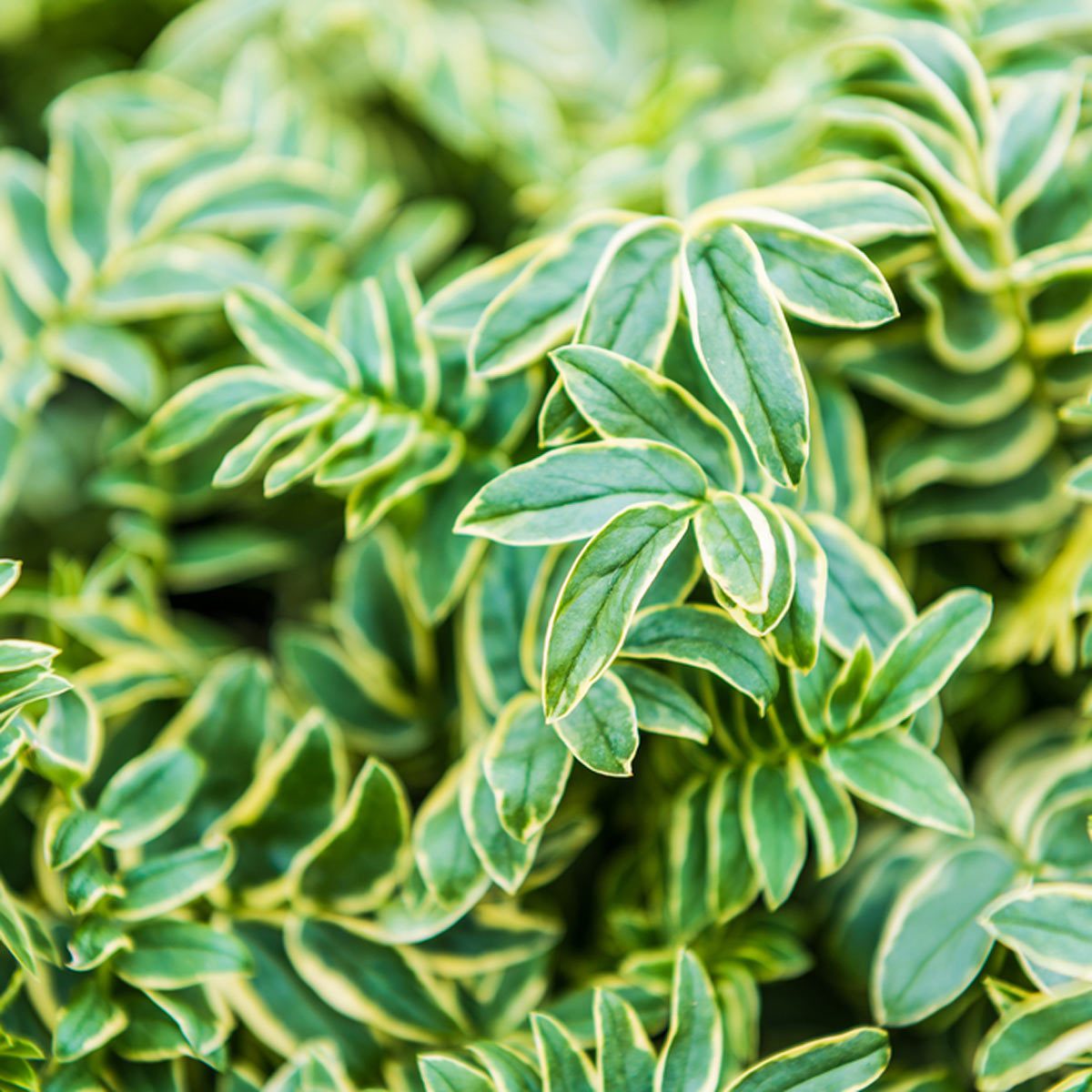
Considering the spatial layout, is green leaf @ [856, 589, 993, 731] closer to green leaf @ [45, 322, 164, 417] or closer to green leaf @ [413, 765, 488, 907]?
green leaf @ [413, 765, 488, 907]

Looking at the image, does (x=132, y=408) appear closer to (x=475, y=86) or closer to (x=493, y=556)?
(x=493, y=556)

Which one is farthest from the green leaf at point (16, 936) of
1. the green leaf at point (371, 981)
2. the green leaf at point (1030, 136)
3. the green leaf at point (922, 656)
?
the green leaf at point (1030, 136)

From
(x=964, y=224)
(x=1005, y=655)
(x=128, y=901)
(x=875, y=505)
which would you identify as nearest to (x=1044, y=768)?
(x=1005, y=655)

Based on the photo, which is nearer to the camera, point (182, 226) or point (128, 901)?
point (128, 901)

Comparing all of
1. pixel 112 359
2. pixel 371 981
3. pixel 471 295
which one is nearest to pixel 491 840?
pixel 371 981

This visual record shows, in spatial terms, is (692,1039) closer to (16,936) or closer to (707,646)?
(707,646)
